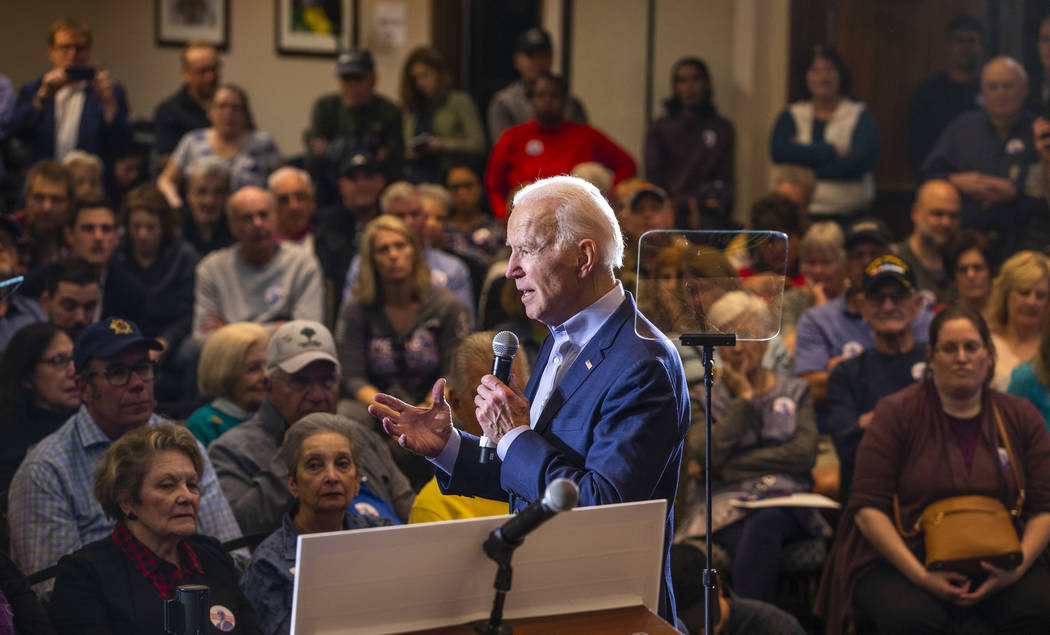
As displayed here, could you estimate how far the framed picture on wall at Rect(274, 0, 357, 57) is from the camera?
8.38 metres

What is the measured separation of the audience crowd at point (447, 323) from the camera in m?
2.96

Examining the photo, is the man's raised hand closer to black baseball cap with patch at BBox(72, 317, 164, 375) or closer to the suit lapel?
the suit lapel

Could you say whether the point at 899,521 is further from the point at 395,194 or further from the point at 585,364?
the point at 395,194

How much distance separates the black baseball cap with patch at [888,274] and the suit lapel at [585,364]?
2.59 m

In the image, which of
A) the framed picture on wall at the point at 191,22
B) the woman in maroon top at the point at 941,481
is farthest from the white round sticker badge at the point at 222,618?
the framed picture on wall at the point at 191,22

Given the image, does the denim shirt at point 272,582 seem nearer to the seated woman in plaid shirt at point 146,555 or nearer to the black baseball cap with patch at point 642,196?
the seated woman in plaid shirt at point 146,555

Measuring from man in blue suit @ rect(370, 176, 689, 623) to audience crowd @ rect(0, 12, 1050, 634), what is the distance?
10.9 inches

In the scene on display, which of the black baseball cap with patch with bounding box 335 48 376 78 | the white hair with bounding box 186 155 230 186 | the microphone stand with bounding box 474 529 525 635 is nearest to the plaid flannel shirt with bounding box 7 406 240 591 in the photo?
the microphone stand with bounding box 474 529 525 635

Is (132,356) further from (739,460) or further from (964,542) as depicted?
(964,542)

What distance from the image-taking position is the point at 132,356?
11.0ft

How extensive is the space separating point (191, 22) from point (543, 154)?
2.95m

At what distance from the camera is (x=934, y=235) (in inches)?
216

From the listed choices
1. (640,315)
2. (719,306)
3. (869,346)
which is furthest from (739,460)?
(640,315)

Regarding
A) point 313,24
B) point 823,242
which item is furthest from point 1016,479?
point 313,24
